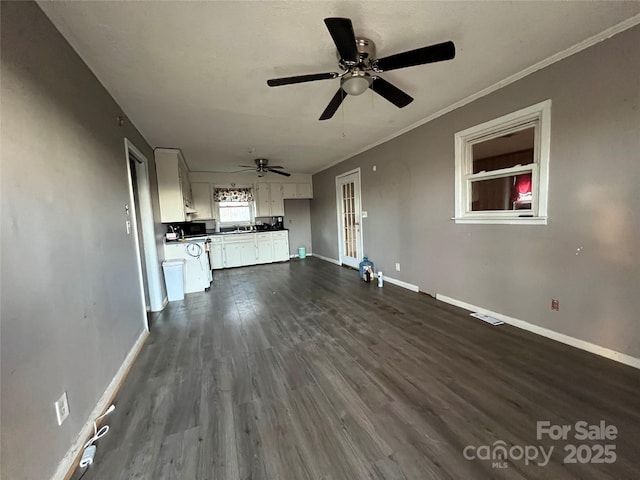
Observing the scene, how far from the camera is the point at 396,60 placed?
1.78 meters

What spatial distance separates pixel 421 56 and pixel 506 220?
6.30 feet

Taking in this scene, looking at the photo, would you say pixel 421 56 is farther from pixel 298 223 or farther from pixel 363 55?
pixel 298 223

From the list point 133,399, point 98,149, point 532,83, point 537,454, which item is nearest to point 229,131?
point 98,149

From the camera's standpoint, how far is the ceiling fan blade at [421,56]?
162 centimetres

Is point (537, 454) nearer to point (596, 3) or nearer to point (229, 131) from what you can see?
point (596, 3)

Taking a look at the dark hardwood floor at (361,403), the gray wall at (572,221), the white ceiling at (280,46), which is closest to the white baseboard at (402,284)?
the gray wall at (572,221)

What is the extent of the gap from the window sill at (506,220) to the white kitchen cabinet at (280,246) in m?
4.51

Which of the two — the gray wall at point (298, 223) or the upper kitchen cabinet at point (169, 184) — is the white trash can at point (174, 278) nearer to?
the upper kitchen cabinet at point (169, 184)

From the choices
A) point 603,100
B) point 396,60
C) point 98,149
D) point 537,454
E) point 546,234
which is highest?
point 396,60

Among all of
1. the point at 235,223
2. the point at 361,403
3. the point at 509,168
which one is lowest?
the point at 361,403

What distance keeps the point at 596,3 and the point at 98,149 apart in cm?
364

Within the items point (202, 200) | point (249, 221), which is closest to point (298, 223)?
point (249, 221)

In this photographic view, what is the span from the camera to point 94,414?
1.65m

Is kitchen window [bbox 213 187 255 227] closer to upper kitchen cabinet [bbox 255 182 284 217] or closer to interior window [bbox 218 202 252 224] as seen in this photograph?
interior window [bbox 218 202 252 224]
